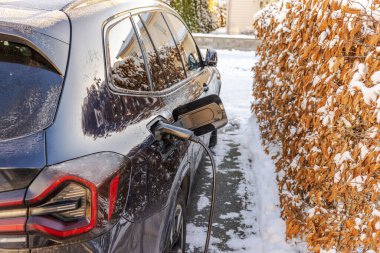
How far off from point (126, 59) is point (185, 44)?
175cm

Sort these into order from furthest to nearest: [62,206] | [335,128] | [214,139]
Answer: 1. [214,139]
2. [335,128]
3. [62,206]

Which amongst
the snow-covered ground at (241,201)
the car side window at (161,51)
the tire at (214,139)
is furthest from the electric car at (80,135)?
the tire at (214,139)

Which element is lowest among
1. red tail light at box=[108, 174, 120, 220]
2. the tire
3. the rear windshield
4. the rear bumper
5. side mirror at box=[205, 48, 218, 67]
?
the tire

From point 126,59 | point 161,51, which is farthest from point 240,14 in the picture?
point 126,59

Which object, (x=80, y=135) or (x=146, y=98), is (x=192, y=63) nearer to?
(x=146, y=98)

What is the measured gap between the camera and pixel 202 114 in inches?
93.5

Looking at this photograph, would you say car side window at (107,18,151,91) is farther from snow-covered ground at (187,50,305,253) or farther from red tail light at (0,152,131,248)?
snow-covered ground at (187,50,305,253)

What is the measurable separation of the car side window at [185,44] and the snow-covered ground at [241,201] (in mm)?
1395

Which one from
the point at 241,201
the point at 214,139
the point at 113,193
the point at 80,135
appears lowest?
the point at 241,201

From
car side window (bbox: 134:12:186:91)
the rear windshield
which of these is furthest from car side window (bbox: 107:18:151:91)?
the rear windshield

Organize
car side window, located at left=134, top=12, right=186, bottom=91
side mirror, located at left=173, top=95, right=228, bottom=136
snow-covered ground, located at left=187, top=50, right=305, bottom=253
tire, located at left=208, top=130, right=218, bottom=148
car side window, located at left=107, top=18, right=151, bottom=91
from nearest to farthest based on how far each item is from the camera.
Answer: car side window, located at left=107, top=18, right=151, bottom=91
side mirror, located at left=173, top=95, right=228, bottom=136
car side window, located at left=134, top=12, right=186, bottom=91
snow-covered ground, located at left=187, top=50, right=305, bottom=253
tire, located at left=208, top=130, right=218, bottom=148

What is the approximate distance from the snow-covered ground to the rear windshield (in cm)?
212

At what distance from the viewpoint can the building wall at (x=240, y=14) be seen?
19344 mm

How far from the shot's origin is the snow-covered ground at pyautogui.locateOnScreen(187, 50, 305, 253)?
330 cm
